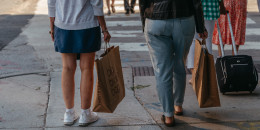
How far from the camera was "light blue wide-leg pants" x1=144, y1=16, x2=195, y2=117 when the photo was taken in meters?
3.93

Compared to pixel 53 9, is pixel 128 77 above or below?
below

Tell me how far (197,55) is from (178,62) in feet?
0.99

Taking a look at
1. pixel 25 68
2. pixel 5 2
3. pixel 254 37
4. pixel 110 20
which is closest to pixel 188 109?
pixel 25 68

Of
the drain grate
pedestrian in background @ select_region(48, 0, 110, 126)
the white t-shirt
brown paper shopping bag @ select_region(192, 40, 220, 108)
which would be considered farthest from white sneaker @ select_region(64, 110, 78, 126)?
the drain grate

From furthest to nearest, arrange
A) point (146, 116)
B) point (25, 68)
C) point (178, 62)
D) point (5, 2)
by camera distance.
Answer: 1. point (5, 2)
2. point (25, 68)
3. point (146, 116)
4. point (178, 62)

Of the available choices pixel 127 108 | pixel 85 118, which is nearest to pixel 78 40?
pixel 85 118

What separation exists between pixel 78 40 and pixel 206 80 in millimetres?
1315

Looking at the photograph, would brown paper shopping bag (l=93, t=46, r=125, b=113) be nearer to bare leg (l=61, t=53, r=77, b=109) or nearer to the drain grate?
bare leg (l=61, t=53, r=77, b=109)

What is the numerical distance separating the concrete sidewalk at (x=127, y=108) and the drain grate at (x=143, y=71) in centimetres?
2

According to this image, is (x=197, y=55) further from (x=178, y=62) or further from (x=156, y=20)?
(x=156, y=20)

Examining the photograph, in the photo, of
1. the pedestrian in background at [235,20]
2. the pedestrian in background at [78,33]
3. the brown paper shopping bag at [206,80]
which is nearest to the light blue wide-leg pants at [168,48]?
the brown paper shopping bag at [206,80]

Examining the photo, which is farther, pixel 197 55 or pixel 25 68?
pixel 25 68

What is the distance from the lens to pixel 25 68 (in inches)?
261

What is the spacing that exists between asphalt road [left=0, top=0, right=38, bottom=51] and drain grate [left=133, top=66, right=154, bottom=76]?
10.4ft
